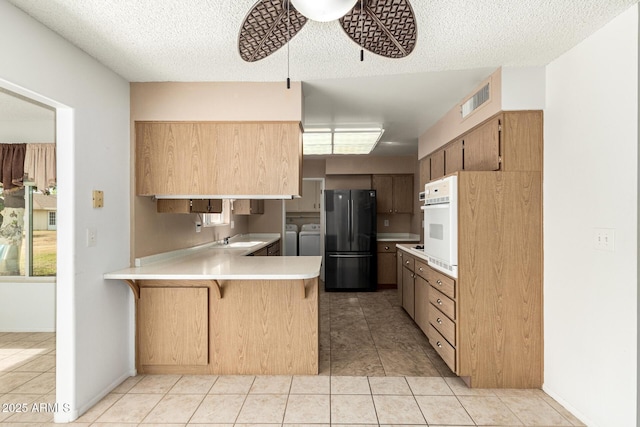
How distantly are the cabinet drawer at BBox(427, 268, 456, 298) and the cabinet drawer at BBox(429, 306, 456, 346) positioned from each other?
204 mm

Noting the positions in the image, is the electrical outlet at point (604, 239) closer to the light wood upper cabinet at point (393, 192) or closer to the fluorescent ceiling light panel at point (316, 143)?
the fluorescent ceiling light panel at point (316, 143)

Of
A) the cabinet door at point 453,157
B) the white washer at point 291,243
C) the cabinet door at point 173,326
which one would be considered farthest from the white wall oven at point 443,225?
the white washer at point 291,243

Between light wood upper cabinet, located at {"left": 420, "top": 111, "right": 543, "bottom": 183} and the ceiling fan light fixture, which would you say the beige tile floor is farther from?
the ceiling fan light fixture

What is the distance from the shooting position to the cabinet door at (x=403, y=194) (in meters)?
6.09

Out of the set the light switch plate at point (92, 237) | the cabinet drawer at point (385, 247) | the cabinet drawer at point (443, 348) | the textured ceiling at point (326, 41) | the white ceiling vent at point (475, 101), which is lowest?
the cabinet drawer at point (443, 348)

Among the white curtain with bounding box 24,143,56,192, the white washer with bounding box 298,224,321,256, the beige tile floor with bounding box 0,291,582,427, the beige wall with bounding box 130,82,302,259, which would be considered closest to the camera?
the beige tile floor with bounding box 0,291,582,427

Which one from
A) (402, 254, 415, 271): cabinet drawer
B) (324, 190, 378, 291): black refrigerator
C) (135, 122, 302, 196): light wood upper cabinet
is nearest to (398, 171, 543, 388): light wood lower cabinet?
(402, 254, 415, 271): cabinet drawer

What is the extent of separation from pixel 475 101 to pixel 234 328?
277cm

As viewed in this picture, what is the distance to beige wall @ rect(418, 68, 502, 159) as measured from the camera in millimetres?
2584

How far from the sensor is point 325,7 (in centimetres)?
121

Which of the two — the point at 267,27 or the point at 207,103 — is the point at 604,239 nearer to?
the point at 267,27

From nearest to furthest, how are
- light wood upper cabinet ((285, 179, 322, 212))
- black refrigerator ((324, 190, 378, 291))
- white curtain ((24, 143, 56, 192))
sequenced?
white curtain ((24, 143, 56, 192)) < black refrigerator ((324, 190, 378, 291)) < light wood upper cabinet ((285, 179, 322, 212))

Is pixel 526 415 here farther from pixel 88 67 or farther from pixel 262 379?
pixel 88 67

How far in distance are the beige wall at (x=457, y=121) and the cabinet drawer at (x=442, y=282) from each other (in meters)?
1.32
